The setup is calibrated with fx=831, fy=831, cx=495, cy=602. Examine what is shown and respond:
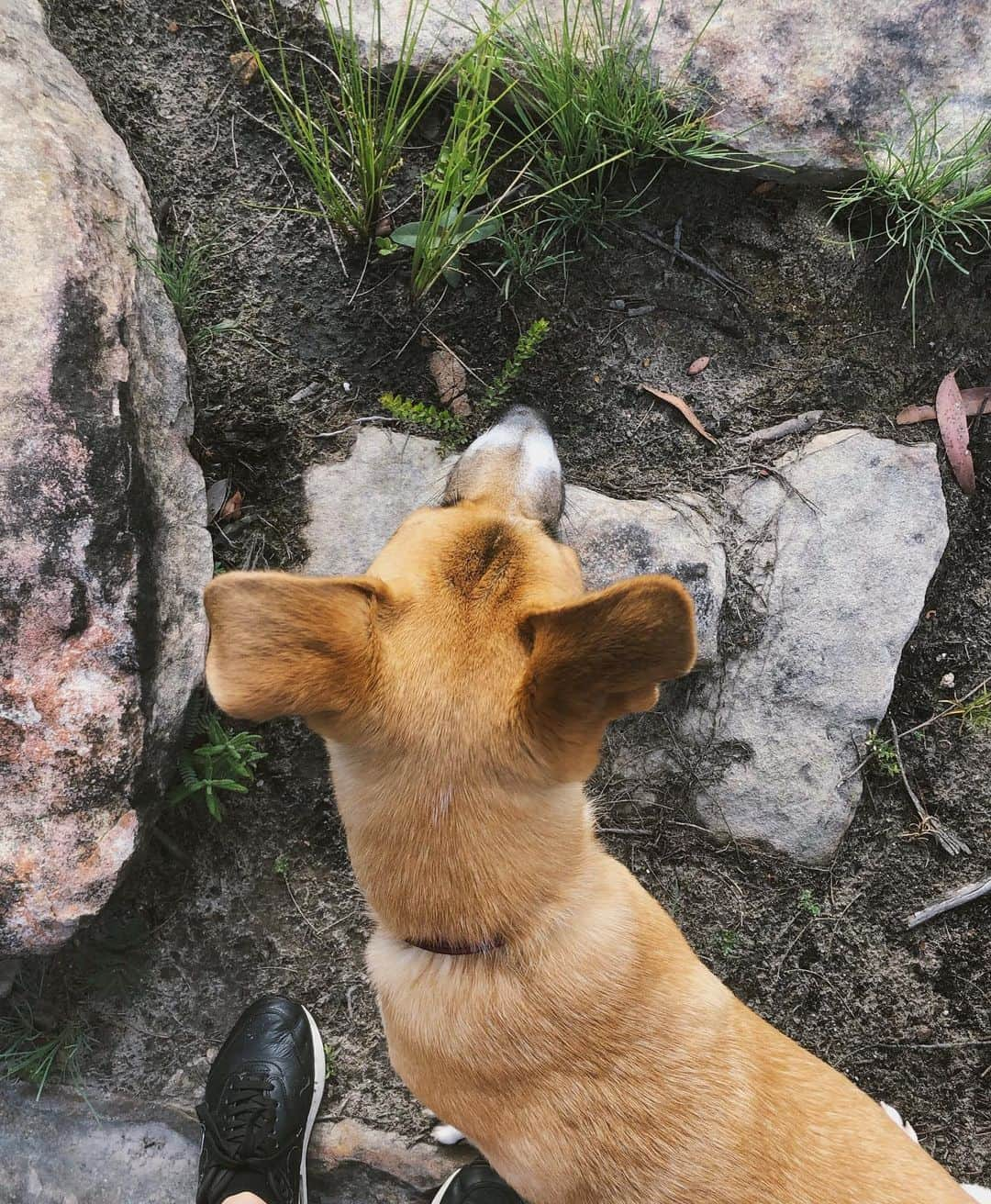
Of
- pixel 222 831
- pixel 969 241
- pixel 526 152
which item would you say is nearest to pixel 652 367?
pixel 526 152

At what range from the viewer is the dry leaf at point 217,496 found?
270 cm

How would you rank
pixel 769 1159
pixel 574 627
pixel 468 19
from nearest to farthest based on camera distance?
pixel 574 627, pixel 769 1159, pixel 468 19

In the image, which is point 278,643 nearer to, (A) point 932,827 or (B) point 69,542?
(B) point 69,542

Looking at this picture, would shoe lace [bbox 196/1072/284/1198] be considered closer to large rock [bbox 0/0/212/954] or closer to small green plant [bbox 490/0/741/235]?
large rock [bbox 0/0/212/954]

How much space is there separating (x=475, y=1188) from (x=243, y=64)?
3.68 metres

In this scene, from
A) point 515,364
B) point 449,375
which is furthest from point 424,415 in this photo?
point 515,364

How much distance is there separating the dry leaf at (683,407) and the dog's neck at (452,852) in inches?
59.5

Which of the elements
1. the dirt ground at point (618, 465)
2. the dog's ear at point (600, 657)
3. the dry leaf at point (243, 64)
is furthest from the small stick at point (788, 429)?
the dry leaf at point (243, 64)

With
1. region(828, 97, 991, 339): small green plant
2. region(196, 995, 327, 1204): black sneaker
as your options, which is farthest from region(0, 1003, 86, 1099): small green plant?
region(828, 97, 991, 339): small green plant

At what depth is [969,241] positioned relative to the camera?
274 cm

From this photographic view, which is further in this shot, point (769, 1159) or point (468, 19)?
point (468, 19)

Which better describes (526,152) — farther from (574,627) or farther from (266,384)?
(574,627)

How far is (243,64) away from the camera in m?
2.74

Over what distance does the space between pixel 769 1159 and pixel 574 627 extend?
132 cm
